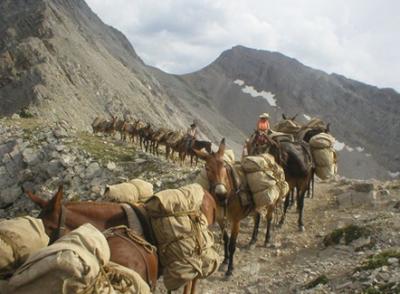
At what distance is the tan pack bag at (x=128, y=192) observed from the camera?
22.6 feet

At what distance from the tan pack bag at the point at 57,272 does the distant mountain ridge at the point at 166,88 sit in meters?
41.8

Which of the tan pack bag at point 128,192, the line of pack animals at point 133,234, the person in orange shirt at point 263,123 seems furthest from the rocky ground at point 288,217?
the tan pack bag at point 128,192

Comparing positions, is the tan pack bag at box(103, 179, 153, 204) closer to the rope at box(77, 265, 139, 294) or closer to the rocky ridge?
the rope at box(77, 265, 139, 294)

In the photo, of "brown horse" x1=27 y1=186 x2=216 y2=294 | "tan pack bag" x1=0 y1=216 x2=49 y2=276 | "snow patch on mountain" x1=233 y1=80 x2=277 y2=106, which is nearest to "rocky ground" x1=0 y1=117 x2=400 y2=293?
"brown horse" x1=27 y1=186 x2=216 y2=294

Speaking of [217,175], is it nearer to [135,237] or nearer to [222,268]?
[222,268]

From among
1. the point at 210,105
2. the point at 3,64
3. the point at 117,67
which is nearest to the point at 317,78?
the point at 210,105

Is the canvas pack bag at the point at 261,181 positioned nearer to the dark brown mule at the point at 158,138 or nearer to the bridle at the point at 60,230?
the bridle at the point at 60,230

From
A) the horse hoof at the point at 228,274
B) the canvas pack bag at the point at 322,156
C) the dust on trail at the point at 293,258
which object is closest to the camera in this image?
the dust on trail at the point at 293,258

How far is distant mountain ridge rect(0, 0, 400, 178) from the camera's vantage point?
180 feet

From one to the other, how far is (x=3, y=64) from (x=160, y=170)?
49.0 metres

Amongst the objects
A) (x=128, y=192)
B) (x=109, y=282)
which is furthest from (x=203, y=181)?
(x=109, y=282)

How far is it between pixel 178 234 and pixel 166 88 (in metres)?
103

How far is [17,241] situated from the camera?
4.23m

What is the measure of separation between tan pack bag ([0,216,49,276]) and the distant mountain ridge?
4095 centimetres
